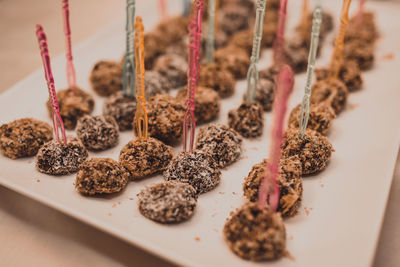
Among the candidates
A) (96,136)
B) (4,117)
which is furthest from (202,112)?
(4,117)

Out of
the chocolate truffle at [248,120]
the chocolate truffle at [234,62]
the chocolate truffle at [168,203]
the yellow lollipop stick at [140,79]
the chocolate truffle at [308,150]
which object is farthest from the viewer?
the chocolate truffle at [234,62]

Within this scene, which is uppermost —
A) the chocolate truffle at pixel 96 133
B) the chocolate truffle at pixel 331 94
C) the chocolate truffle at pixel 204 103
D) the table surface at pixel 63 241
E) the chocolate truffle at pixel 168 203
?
the chocolate truffle at pixel 331 94

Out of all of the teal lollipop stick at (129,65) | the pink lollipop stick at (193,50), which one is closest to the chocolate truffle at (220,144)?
the pink lollipop stick at (193,50)

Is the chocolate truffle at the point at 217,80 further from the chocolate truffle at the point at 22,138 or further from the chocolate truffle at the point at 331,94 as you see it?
the chocolate truffle at the point at 22,138

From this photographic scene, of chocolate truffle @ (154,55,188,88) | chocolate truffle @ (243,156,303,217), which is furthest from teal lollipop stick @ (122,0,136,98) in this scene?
chocolate truffle @ (243,156,303,217)

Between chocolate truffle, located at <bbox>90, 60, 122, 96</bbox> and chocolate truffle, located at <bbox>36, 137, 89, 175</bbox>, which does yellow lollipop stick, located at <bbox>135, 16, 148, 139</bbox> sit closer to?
chocolate truffle, located at <bbox>36, 137, 89, 175</bbox>

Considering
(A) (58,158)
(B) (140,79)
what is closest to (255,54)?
(B) (140,79)

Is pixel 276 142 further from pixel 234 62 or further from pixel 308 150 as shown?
pixel 234 62
